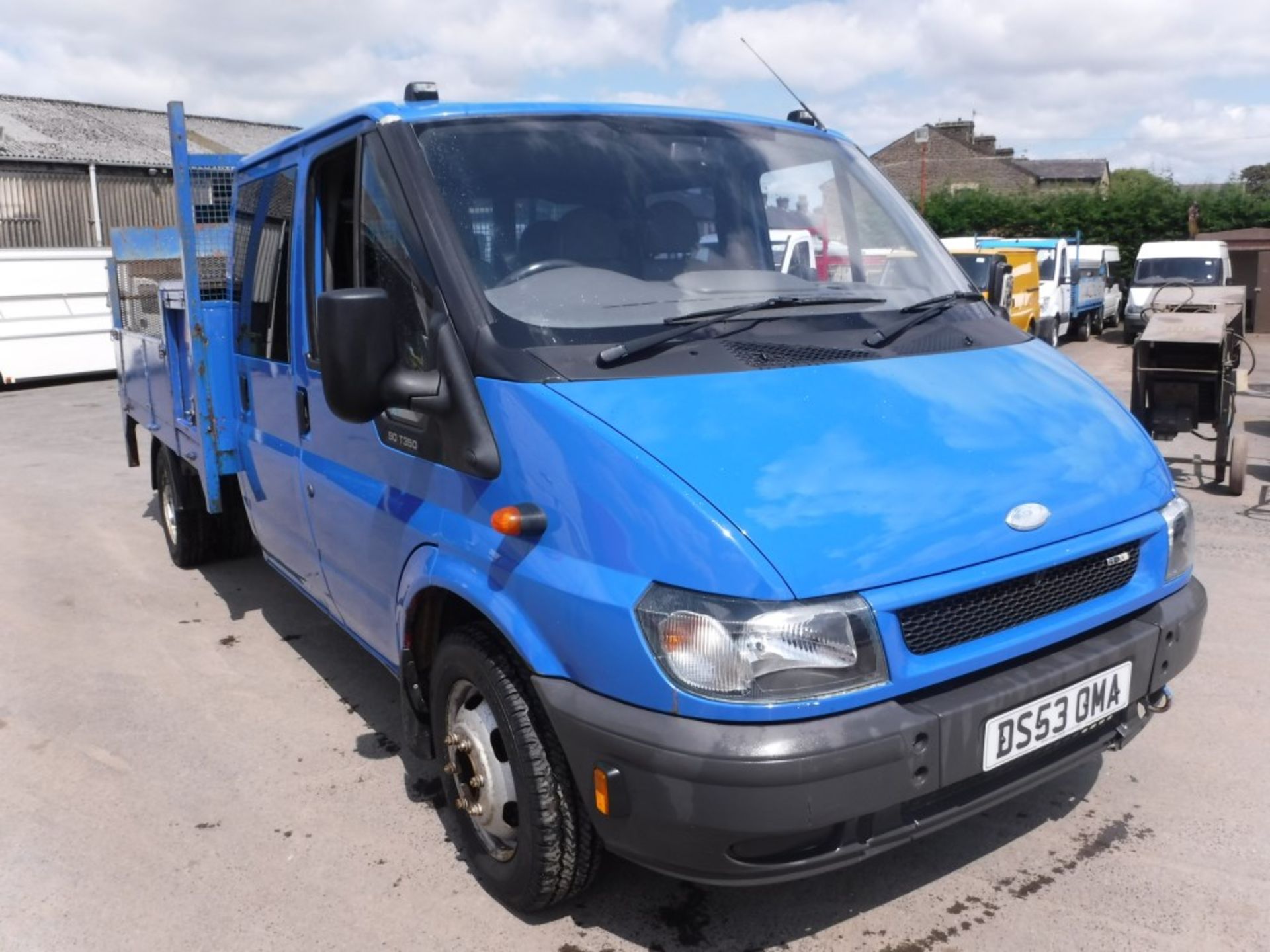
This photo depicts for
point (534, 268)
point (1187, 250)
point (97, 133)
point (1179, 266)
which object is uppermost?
point (97, 133)

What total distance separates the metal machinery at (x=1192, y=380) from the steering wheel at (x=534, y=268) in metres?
6.40

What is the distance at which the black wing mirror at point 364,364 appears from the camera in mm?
2727

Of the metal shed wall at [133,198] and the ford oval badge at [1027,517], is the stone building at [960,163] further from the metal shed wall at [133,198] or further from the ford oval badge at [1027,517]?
the ford oval badge at [1027,517]

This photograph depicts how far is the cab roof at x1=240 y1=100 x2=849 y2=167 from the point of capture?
3254 millimetres

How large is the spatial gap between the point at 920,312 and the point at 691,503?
143 cm

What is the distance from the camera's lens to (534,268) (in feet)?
10.00

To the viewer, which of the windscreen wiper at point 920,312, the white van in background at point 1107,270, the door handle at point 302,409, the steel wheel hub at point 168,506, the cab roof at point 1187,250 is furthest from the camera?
the white van in background at point 1107,270

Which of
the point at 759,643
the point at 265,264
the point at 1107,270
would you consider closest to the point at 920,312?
the point at 759,643

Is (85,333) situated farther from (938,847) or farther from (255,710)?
(938,847)

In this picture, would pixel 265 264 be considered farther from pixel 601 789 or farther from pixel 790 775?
pixel 790 775

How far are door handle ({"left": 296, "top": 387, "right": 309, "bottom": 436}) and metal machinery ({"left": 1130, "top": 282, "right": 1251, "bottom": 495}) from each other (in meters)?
6.50

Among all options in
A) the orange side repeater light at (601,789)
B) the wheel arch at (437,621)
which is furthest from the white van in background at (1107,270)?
the orange side repeater light at (601,789)

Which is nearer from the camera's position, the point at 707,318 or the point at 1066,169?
the point at 707,318

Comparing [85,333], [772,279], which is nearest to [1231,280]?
[85,333]
